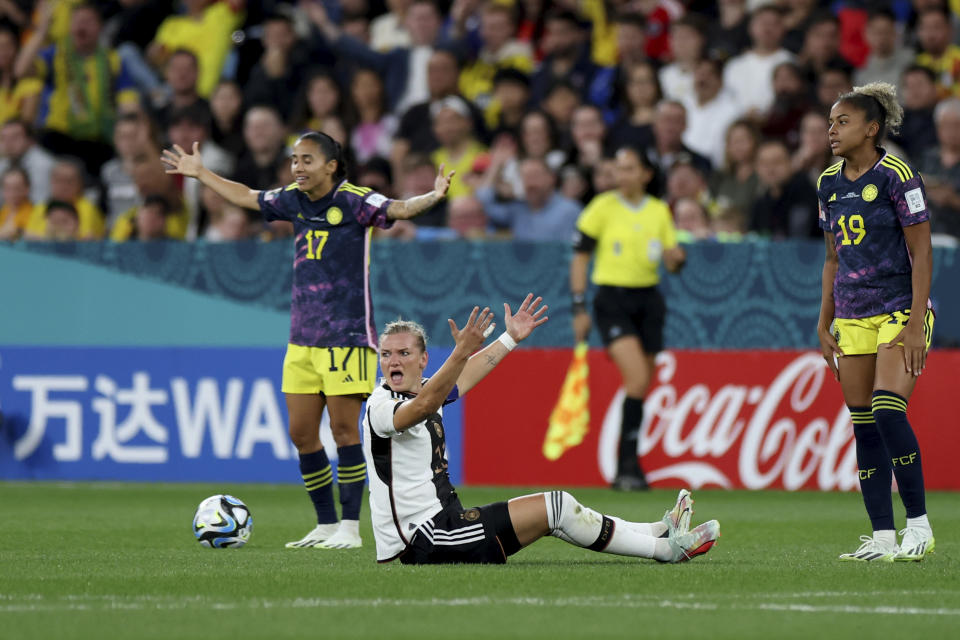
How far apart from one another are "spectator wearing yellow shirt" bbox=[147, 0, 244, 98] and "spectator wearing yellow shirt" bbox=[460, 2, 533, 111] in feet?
9.59

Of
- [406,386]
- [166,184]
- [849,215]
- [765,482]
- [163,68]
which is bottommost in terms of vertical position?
[765,482]

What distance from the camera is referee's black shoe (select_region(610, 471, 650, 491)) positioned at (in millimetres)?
13125

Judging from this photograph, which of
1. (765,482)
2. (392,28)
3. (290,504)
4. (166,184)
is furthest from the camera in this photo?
(392,28)

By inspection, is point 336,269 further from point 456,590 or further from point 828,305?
point 456,590

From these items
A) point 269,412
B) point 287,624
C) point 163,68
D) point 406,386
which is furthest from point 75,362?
point 287,624

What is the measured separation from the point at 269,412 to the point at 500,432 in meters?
1.95

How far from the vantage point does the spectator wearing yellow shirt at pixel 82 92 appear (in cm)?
1811

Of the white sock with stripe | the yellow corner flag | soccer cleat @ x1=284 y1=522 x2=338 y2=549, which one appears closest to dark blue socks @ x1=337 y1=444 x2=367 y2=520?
soccer cleat @ x1=284 y1=522 x2=338 y2=549

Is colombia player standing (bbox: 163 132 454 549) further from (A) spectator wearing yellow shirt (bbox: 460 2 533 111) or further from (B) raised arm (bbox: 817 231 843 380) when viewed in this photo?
(A) spectator wearing yellow shirt (bbox: 460 2 533 111)

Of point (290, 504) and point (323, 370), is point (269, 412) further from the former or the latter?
point (323, 370)

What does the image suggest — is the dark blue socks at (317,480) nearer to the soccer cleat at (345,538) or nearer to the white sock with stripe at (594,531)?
the soccer cleat at (345,538)

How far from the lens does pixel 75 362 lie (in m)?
14.3

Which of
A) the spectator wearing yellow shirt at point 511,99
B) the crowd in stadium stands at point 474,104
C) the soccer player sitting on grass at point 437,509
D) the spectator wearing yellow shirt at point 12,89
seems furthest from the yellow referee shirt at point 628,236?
the spectator wearing yellow shirt at point 12,89

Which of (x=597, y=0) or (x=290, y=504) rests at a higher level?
(x=597, y=0)
